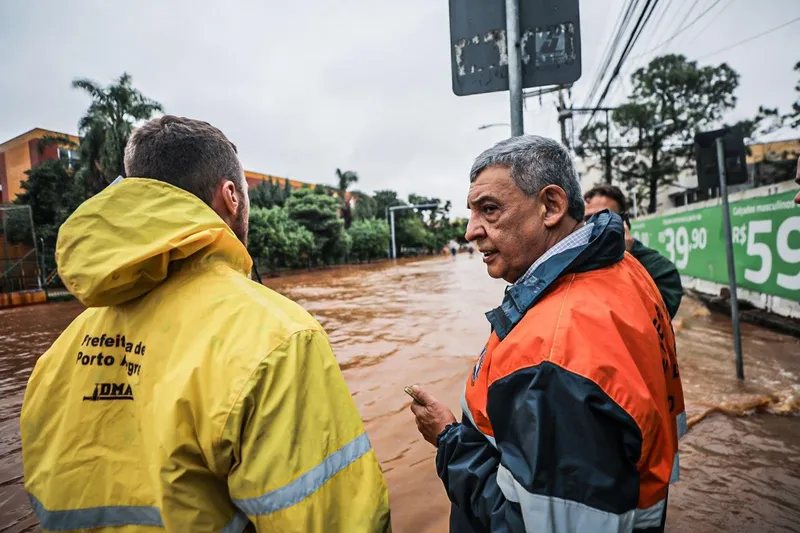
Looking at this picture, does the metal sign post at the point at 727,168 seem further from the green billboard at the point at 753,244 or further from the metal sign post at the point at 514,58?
the metal sign post at the point at 514,58

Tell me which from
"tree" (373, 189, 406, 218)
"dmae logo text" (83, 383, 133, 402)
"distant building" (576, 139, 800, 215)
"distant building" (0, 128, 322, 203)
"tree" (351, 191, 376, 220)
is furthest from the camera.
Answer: "tree" (373, 189, 406, 218)

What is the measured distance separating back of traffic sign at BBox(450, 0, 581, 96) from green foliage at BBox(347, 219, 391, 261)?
1604 inches

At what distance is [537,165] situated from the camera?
1.48 metres

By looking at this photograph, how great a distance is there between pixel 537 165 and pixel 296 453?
116 cm

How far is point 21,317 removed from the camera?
13438mm

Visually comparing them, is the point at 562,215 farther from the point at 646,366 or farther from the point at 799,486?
the point at 799,486

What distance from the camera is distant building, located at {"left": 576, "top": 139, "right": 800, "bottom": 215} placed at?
2351 cm

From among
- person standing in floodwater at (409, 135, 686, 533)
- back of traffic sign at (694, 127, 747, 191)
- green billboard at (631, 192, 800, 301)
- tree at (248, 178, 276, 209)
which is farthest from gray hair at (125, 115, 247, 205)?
tree at (248, 178, 276, 209)

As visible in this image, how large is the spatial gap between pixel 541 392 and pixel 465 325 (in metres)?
7.88

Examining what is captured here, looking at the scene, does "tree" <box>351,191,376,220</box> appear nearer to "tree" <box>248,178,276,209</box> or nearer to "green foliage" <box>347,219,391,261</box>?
"green foliage" <box>347,219,391,261</box>

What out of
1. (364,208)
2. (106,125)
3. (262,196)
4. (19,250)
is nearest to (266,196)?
(262,196)

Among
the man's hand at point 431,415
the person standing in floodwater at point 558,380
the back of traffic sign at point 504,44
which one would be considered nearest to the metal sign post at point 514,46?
the back of traffic sign at point 504,44

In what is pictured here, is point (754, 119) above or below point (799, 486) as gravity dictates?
above

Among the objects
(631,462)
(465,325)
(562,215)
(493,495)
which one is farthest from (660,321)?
(465,325)
